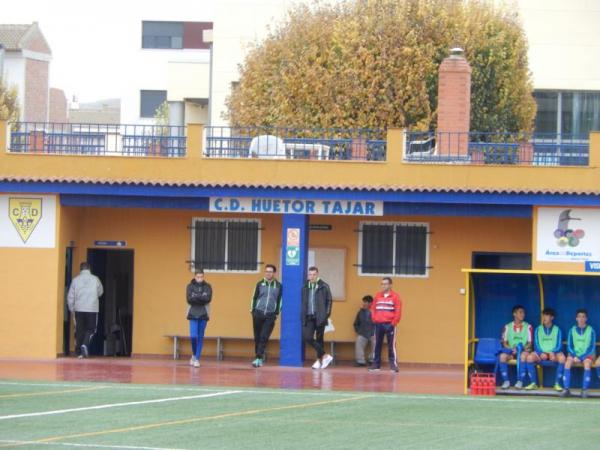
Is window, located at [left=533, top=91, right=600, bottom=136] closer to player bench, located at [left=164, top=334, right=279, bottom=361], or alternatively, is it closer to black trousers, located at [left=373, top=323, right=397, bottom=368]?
player bench, located at [left=164, top=334, right=279, bottom=361]

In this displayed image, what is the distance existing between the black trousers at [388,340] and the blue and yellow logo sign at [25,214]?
262 inches

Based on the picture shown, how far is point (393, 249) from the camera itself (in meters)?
27.0

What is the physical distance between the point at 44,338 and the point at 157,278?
8.67 ft

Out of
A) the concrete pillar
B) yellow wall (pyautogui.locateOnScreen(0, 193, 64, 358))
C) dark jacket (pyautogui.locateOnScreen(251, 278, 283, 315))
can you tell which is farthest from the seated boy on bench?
yellow wall (pyautogui.locateOnScreen(0, 193, 64, 358))

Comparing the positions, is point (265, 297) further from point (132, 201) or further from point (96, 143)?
point (96, 143)

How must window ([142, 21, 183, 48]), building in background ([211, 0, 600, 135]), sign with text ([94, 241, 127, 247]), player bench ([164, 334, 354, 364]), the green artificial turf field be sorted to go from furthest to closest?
window ([142, 21, 183, 48]) → building in background ([211, 0, 600, 135]) → sign with text ([94, 241, 127, 247]) → player bench ([164, 334, 354, 364]) → the green artificial turf field

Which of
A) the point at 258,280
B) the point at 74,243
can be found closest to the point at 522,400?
the point at 258,280

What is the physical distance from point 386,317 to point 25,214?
6.99 meters

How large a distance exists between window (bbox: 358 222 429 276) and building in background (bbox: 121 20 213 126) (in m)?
42.1

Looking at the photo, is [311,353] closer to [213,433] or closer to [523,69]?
[213,433]

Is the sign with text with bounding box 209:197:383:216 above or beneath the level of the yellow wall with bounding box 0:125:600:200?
beneath

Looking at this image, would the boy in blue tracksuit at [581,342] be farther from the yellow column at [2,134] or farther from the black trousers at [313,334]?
the yellow column at [2,134]

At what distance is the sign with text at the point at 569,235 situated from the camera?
24547 mm

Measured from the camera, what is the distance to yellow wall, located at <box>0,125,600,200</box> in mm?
25000
